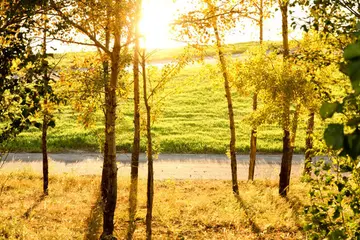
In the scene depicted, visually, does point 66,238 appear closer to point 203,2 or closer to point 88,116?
point 88,116

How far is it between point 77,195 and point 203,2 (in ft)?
26.6

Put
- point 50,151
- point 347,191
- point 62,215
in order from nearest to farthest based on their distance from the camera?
point 347,191, point 62,215, point 50,151

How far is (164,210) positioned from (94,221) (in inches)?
95.0

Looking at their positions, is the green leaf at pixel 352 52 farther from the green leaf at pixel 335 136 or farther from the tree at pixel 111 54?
the tree at pixel 111 54

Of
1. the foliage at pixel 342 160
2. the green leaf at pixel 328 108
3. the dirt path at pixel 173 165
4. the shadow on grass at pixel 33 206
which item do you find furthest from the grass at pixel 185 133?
the green leaf at pixel 328 108

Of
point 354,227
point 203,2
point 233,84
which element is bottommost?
point 354,227

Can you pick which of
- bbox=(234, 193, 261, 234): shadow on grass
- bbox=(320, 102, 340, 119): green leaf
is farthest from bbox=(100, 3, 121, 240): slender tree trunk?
bbox=(320, 102, 340, 119): green leaf

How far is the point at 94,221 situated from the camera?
15.3 m

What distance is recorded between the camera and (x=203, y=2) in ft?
55.5

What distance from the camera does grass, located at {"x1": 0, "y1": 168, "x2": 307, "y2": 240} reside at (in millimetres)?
14055

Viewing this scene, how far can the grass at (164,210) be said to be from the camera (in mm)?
14055

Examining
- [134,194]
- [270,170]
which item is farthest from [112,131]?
[270,170]

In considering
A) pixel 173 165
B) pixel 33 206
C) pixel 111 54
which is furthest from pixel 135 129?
pixel 173 165

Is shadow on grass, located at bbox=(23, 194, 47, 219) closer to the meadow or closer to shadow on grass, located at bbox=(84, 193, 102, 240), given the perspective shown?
shadow on grass, located at bbox=(84, 193, 102, 240)
